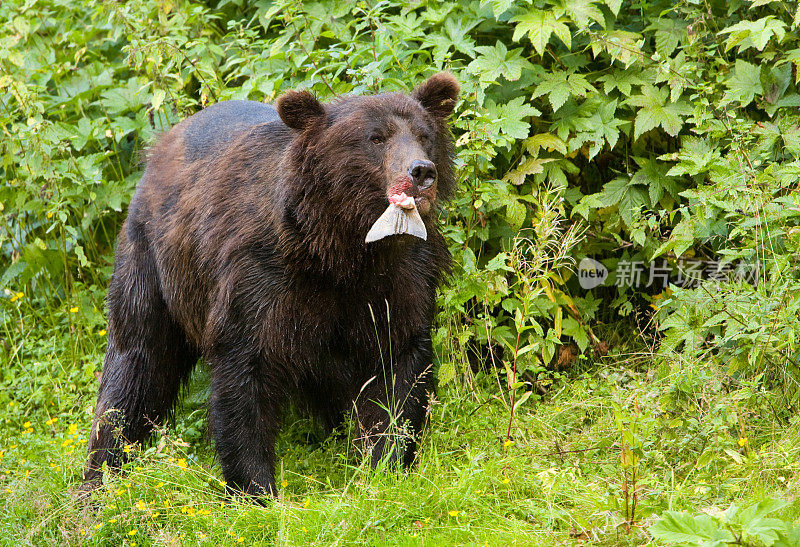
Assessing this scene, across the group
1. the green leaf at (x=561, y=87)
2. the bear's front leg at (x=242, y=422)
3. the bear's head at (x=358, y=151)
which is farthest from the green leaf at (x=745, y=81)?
the bear's front leg at (x=242, y=422)

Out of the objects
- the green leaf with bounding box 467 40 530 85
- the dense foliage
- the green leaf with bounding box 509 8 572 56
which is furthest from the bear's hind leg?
the green leaf with bounding box 509 8 572 56

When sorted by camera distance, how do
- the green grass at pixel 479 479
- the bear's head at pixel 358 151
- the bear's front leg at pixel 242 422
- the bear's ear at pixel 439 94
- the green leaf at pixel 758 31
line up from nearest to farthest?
the green grass at pixel 479 479
the bear's head at pixel 358 151
the bear's front leg at pixel 242 422
the bear's ear at pixel 439 94
the green leaf at pixel 758 31

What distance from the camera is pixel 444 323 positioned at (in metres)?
5.80

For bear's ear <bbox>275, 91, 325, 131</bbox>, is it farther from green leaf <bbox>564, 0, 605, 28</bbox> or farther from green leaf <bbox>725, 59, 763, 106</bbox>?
green leaf <bbox>725, 59, 763, 106</bbox>

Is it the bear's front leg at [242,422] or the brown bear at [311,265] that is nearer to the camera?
the brown bear at [311,265]

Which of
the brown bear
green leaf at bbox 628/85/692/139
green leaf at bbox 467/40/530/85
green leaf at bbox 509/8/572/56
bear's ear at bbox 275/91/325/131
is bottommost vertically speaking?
the brown bear

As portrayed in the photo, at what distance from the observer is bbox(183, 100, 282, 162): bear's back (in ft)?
17.2

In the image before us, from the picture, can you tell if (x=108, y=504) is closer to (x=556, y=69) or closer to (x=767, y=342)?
(x=767, y=342)

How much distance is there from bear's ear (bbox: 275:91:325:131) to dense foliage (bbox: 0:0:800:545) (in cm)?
94

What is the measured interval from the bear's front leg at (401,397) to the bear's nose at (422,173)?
949mm

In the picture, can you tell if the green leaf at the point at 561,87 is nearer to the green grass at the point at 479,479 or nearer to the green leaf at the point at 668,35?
the green leaf at the point at 668,35

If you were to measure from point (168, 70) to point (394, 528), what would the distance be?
381cm

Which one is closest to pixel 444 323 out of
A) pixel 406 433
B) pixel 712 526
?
pixel 406 433

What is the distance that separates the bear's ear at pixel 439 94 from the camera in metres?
4.82
